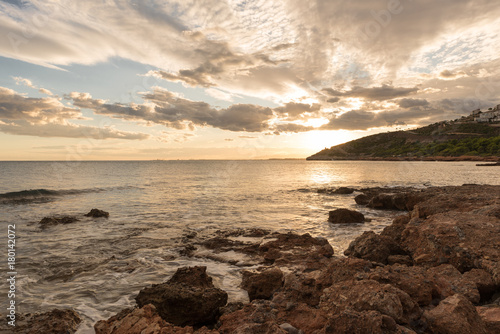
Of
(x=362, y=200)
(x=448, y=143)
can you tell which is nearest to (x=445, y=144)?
(x=448, y=143)

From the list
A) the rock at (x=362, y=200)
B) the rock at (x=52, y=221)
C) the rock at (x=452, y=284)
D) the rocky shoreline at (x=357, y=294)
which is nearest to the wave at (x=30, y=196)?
the rock at (x=52, y=221)

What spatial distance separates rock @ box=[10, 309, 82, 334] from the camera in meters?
5.67

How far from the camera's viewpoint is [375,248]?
880 centimetres

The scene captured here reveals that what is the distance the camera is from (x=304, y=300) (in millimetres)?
5715

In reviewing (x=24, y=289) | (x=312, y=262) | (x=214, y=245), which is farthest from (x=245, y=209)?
(x=24, y=289)

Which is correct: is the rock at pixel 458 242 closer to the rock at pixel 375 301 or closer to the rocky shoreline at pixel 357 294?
the rocky shoreline at pixel 357 294

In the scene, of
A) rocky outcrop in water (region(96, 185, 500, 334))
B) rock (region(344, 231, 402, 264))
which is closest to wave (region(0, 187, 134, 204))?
rocky outcrop in water (region(96, 185, 500, 334))

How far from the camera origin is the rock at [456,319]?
3916mm

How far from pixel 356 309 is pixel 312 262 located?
510 centimetres

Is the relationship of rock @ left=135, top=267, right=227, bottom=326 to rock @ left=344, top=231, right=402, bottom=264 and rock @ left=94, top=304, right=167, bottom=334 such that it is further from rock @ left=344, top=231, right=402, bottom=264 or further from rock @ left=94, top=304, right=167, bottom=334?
rock @ left=344, top=231, right=402, bottom=264

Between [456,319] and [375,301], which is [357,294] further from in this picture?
[456,319]

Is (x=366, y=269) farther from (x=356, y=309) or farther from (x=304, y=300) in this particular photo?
(x=356, y=309)

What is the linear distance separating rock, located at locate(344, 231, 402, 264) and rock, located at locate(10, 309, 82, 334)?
8.21 metres

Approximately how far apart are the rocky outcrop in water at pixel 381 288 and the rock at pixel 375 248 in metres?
0.03
